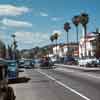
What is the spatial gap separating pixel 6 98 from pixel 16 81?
21856mm

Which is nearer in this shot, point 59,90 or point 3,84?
point 3,84

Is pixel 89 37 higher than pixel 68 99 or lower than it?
higher

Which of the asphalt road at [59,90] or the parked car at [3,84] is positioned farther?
the asphalt road at [59,90]

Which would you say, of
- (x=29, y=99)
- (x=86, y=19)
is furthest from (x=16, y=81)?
(x=86, y=19)

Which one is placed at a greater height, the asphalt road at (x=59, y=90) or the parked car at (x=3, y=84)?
the parked car at (x=3, y=84)

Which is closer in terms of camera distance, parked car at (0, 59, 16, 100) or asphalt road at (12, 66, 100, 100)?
parked car at (0, 59, 16, 100)

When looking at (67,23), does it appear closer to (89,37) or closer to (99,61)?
(89,37)

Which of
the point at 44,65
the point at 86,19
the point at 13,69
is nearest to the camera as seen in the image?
the point at 13,69

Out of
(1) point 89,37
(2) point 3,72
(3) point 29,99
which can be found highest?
(1) point 89,37

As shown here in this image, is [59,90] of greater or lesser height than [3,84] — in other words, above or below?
below

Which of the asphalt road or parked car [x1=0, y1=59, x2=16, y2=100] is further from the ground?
parked car [x1=0, y1=59, x2=16, y2=100]

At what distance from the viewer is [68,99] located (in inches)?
752

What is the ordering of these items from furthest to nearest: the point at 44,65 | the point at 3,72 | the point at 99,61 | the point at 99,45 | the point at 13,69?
the point at 99,45 < the point at 99,61 < the point at 44,65 < the point at 13,69 < the point at 3,72

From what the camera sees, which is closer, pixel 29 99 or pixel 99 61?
pixel 29 99
